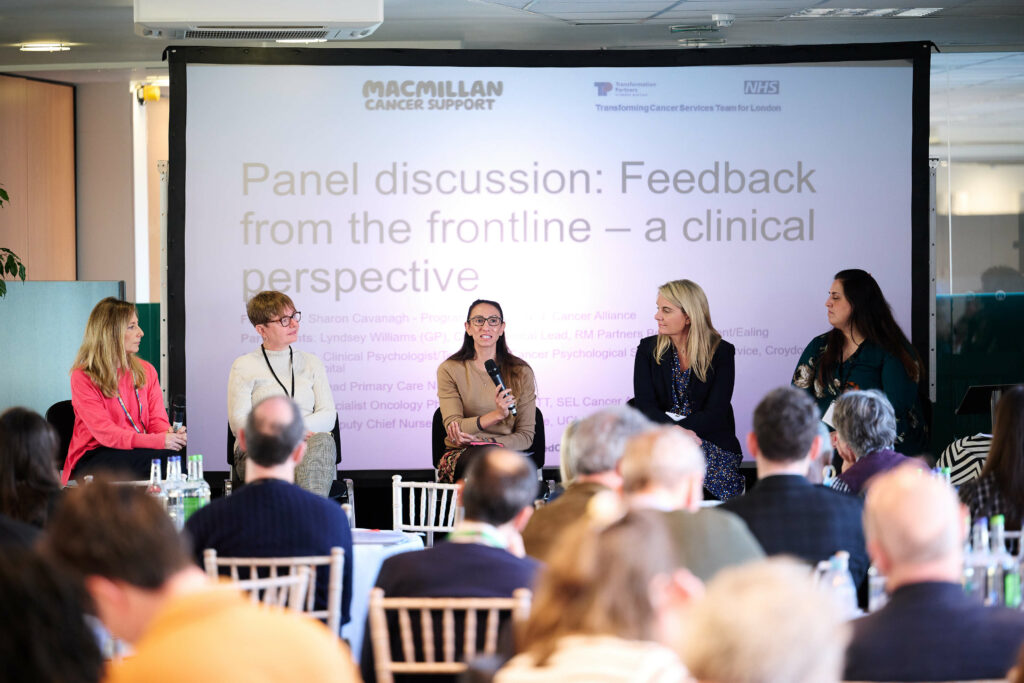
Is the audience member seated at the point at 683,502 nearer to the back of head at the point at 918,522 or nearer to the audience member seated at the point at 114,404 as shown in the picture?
the back of head at the point at 918,522

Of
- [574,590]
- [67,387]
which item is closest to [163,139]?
[67,387]

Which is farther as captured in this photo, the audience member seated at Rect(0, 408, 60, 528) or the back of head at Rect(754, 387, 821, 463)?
the audience member seated at Rect(0, 408, 60, 528)

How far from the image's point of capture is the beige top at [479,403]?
19.5 feet

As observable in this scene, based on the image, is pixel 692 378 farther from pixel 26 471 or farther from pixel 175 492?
pixel 26 471

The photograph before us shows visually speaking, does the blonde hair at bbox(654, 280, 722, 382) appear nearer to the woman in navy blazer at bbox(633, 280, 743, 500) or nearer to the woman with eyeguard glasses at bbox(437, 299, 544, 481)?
the woman in navy blazer at bbox(633, 280, 743, 500)

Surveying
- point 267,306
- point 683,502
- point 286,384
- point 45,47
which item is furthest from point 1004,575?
point 45,47

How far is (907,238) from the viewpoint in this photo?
7.26 m

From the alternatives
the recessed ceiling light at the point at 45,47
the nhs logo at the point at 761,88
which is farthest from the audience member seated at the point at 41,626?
the recessed ceiling light at the point at 45,47

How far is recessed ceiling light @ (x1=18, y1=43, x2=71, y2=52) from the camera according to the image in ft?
27.1

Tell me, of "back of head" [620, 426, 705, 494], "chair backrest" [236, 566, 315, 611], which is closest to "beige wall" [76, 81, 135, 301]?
"chair backrest" [236, 566, 315, 611]

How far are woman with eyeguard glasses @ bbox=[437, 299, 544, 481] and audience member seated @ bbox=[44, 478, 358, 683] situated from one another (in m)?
4.16

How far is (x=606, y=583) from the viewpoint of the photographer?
166 centimetres

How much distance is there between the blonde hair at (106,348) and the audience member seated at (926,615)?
4.75 metres

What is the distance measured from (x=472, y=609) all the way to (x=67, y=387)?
7.05 meters
